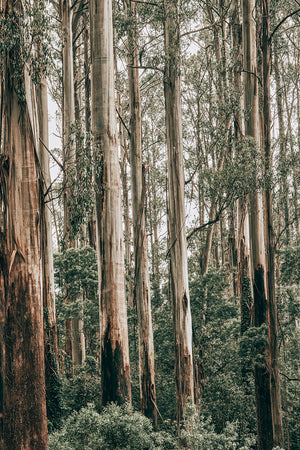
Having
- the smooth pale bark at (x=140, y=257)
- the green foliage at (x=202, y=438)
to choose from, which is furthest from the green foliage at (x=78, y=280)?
the green foliage at (x=202, y=438)

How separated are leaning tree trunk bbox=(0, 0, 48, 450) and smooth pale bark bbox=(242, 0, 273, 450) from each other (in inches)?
258

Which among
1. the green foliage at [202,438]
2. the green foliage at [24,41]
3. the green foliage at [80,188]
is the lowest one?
the green foliage at [202,438]

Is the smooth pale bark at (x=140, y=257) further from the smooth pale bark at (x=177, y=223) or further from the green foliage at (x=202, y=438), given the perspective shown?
the green foliage at (x=202, y=438)

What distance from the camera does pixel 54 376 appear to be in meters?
12.1

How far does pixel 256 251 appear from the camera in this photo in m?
13.4

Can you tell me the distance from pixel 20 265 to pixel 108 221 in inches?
111

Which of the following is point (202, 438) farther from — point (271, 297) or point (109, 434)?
point (271, 297)

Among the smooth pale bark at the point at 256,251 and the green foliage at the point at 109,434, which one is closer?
the green foliage at the point at 109,434

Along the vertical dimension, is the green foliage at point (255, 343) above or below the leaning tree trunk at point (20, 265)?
below

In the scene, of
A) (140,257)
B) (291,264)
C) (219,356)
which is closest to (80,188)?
(140,257)

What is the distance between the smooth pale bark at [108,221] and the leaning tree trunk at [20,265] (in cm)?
215

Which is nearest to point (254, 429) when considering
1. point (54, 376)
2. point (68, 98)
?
point (54, 376)

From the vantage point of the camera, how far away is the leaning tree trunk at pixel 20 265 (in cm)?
707

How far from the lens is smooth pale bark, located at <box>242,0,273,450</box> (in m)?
12.6
